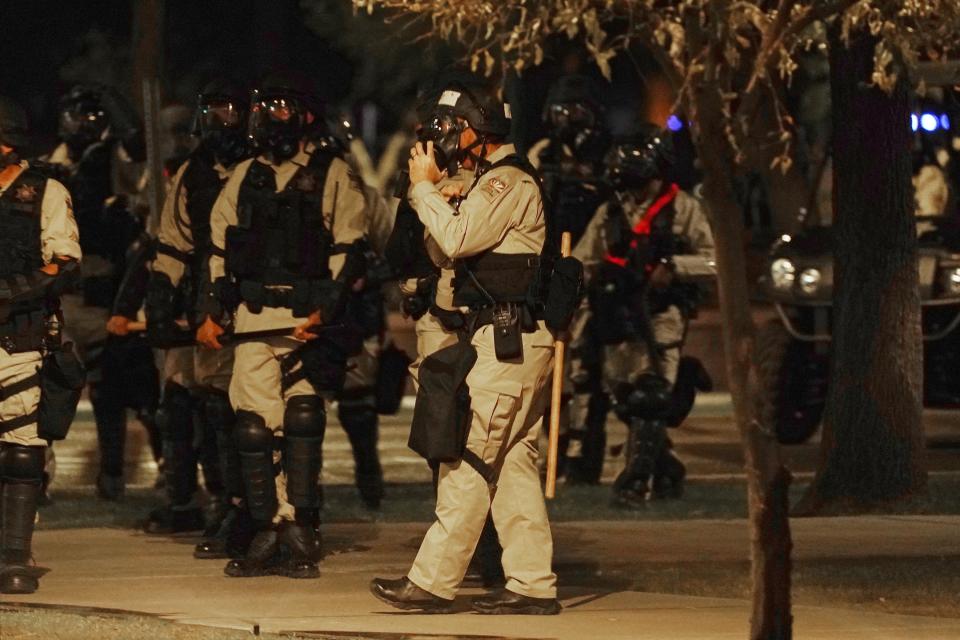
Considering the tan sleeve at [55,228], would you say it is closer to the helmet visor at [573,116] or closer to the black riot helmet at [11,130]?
the black riot helmet at [11,130]

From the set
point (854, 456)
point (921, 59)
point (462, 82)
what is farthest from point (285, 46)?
point (462, 82)

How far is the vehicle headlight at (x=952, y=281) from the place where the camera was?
14.9m

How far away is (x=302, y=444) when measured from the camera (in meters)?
9.98

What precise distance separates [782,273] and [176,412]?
18.2ft

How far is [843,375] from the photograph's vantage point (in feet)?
40.9

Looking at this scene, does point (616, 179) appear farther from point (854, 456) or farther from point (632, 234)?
point (854, 456)

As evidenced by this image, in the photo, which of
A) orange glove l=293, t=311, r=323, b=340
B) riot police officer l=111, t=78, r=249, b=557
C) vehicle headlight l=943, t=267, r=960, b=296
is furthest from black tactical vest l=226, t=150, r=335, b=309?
vehicle headlight l=943, t=267, r=960, b=296

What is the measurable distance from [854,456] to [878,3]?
2.98 metres

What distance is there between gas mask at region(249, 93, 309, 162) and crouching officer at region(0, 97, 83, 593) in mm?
921

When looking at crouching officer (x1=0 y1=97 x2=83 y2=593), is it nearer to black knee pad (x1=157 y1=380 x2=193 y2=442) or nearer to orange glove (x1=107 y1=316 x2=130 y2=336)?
black knee pad (x1=157 y1=380 x2=193 y2=442)

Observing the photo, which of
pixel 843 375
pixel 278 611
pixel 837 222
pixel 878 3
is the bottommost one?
pixel 278 611

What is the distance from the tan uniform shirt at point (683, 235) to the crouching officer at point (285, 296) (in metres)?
3.21

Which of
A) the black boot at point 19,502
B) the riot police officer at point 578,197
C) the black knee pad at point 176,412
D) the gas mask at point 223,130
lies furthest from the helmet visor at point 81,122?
the black boot at point 19,502

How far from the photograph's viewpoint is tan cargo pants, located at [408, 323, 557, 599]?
8742mm
